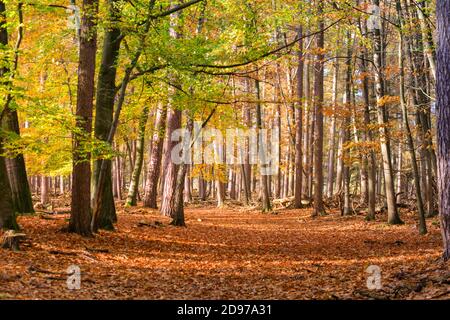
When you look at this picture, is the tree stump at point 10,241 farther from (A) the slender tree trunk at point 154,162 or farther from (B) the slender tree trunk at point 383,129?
(B) the slender tree trunk at point 383,129

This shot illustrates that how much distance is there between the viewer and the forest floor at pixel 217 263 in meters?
7.22

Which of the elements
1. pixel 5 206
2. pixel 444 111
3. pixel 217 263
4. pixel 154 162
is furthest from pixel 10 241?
pixel 154 162

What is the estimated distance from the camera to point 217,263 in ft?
35.0

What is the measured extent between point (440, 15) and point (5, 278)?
8.17 m

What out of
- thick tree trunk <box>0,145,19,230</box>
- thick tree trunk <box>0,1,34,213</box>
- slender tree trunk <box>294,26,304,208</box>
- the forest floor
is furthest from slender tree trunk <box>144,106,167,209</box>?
thick tree trunk <box>0,145,19,230</box>

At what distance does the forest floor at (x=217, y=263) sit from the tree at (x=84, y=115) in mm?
474

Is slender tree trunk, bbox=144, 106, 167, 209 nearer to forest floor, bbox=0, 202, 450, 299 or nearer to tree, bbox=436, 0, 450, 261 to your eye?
forest floor, bbox=0, 202, 450, 299

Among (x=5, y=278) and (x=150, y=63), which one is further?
(x=150, y=63)

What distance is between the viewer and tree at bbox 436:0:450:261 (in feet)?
25.1

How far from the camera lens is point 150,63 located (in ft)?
41.8

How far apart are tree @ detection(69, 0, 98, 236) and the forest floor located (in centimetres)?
47
